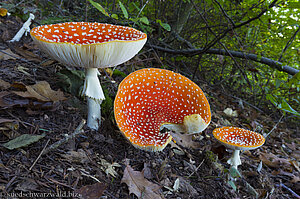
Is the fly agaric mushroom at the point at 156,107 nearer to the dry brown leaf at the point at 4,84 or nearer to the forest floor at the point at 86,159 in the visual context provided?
the forest floor at the point at 86,159

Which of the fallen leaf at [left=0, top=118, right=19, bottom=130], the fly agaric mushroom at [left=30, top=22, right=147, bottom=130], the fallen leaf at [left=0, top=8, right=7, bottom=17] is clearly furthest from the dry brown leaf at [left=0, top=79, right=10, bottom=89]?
the fallen leaf at [left=0, top=8, right=7, bottom=17]

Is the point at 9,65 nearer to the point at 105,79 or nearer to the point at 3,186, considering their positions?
the point at 105,79

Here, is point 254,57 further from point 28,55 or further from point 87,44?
point 28,55

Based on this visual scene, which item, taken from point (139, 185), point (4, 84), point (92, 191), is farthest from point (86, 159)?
point (4, 84)

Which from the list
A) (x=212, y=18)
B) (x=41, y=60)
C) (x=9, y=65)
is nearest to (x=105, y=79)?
(x=41, y=60)

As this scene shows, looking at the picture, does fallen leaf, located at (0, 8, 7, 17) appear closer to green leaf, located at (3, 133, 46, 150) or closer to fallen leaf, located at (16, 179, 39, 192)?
green leaf, located at (3, 133, 46, 150)

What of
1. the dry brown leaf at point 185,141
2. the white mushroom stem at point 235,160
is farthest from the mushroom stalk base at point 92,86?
the white mushroom stem at point 235,160
